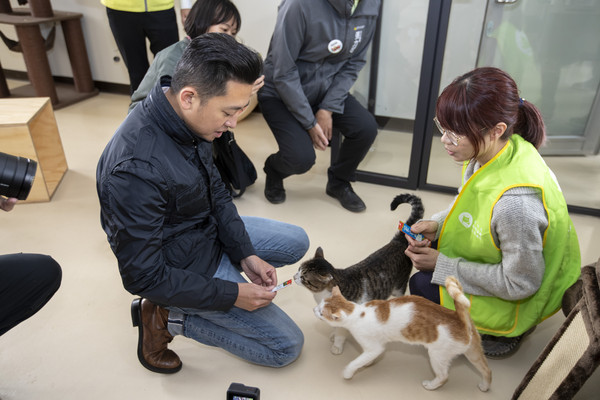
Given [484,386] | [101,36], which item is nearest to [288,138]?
[484,386]

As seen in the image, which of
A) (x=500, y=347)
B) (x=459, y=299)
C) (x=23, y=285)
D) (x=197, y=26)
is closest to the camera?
(x=459, y=299)

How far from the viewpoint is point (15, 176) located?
1278mm

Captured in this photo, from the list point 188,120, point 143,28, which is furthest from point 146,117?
point 143,28

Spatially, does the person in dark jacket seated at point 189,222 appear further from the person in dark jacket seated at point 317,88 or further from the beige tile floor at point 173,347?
the person in dark jacket seated at point 317,88

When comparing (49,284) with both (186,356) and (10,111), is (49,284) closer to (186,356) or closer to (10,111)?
(186,356)

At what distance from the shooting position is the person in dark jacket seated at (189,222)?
3.77 ft

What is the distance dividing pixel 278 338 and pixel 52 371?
80cm

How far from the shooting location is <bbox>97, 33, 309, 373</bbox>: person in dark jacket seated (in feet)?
3.77

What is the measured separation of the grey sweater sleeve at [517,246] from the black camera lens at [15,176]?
1.36 m

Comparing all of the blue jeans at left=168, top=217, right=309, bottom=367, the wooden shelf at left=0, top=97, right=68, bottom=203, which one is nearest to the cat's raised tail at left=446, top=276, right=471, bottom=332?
the blue jeans at left=168, top=217, right=309, bottom=367

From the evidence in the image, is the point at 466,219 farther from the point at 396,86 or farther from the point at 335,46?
the point at 396,86

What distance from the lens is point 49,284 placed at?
145cm

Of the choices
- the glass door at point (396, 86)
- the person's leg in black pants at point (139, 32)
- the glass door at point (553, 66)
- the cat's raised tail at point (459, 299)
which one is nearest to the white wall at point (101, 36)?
the person's leg in black pants at point (139, 32)

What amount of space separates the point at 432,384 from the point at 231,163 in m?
1.48
